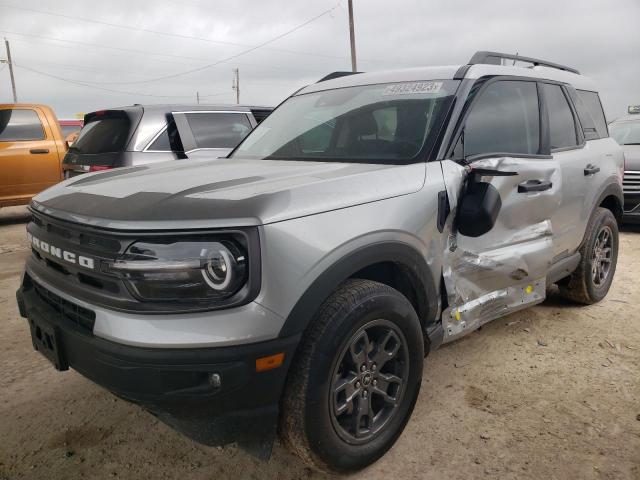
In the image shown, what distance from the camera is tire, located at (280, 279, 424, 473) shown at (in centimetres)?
192

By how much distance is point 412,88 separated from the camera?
9.59 feet

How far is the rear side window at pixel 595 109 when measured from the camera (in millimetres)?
4133

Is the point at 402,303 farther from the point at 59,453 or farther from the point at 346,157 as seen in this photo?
the point at 59,453

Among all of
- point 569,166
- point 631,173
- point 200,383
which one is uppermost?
point 569,166

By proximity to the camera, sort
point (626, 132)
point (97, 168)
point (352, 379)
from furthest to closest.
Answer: point (626, 132) → point (97, 168) → point (352, 379)

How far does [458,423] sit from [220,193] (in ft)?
5.53

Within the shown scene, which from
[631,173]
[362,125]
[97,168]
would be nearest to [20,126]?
[97,168]

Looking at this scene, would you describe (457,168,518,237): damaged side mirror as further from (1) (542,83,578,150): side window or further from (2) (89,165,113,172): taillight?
(2) (89,165,113,172): taillight

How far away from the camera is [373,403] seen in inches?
91.8

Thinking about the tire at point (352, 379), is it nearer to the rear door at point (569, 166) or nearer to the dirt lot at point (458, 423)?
the dirt lot at point (458, 423)

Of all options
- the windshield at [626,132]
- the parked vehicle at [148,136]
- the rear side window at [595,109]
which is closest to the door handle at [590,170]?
the rear side window at [595,109]

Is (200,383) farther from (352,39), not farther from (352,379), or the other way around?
(352,39)

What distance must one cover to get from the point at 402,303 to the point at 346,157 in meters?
0.92

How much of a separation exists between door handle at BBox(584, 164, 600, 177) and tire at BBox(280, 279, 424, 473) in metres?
2.15
